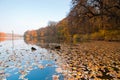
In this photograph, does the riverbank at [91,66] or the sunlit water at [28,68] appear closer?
the riverbank at [91,66]

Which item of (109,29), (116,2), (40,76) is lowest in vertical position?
(40,76)

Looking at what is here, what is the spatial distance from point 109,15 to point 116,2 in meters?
2.04

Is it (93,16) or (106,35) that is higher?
(93,16)

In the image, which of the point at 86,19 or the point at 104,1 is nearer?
the point at 104,1

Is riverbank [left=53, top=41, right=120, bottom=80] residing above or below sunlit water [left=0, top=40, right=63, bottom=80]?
above

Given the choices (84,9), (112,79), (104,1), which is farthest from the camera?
(84,9)

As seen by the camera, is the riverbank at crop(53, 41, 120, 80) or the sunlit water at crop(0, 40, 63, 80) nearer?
the riverbank at crop(53, 41, 120, 80)

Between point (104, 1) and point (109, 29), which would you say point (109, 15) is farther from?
point (109, 29)

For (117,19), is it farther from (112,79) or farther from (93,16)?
(112,79)

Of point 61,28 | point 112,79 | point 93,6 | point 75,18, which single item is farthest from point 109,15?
point 61,28

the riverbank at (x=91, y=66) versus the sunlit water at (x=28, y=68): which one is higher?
the riverbank at (x=91, y=66)

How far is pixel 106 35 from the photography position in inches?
1779

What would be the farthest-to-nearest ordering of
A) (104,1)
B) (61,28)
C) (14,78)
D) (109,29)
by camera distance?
(61,28), (109,29), (104,1), (14,78)

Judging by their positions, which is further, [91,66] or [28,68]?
[91,66]
